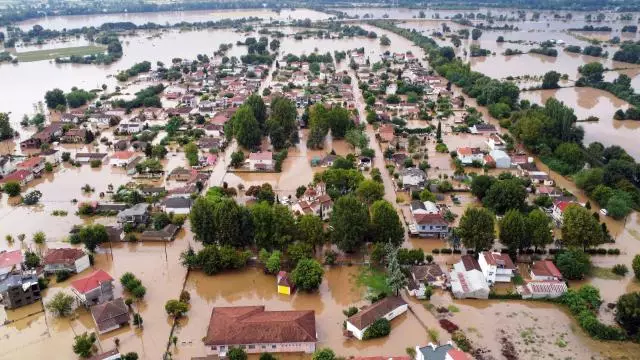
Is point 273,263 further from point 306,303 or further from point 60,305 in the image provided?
point 60,305

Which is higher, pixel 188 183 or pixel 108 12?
pixel 108 12

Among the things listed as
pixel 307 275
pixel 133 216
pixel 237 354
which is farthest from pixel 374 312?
pixel 133 216

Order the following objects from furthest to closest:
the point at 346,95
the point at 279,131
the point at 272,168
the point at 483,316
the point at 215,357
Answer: the point at 346,95
the point at 279,131
the point at 272,168
the point at 483,316
the point at 215,357

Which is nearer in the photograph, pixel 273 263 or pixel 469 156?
pixel 273 263

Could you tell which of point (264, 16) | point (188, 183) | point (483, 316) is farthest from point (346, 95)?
point (264, 16)

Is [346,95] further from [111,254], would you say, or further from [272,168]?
[111,254]
